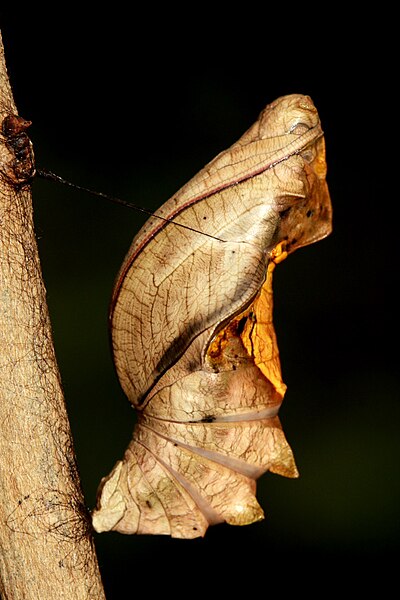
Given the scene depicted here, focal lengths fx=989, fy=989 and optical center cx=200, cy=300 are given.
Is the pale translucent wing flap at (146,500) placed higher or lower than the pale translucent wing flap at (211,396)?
lower

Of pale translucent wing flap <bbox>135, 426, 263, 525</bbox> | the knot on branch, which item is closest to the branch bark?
the knot on branch

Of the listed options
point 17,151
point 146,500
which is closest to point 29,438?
point 146,500

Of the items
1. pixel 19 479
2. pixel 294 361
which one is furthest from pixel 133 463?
pixel 294 361

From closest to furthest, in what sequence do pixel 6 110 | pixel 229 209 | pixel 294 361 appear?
pixel 6 110, pixel 229 209, pixel 294 361

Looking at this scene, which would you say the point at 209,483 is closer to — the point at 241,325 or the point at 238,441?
the point at 238,441

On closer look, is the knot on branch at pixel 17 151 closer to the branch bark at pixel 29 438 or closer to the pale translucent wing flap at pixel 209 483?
the branch bark at pixel 29 438

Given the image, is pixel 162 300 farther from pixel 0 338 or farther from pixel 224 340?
pixel 0 338

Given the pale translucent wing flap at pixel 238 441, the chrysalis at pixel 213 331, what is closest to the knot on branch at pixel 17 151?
the chrysalis at pixel 213 331

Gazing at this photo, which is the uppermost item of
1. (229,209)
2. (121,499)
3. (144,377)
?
(229,209)
